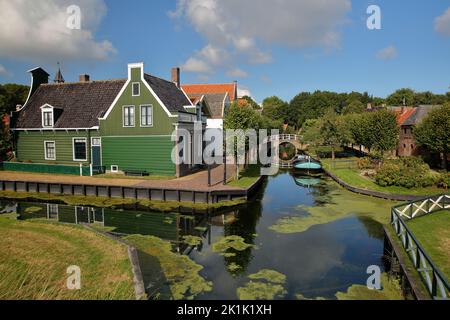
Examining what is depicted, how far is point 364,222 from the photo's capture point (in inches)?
752

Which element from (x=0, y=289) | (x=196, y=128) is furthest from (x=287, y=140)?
(x=0, y=289)

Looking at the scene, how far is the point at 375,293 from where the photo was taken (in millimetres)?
10984

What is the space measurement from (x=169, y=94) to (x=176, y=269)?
22191 millimetres

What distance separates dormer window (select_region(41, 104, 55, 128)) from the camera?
32.7 meters

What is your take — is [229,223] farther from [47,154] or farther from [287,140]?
[287,140]

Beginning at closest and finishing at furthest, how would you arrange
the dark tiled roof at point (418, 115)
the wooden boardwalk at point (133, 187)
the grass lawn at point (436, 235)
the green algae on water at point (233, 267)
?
the grass lawn at point (436, 235), the green algae on water at point (233, 267), the wooden boardwalk at point (133, 187), the dark tiled roof at point (418, 115)

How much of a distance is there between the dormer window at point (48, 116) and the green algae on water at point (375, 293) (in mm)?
31125

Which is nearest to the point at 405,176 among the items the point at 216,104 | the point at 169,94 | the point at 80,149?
the point at 169,94

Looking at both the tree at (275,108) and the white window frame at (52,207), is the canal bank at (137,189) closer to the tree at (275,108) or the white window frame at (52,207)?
the white window frame at (52,207)

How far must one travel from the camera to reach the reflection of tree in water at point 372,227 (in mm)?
→ 17016

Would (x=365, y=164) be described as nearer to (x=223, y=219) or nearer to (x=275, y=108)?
(x=223, y=219)

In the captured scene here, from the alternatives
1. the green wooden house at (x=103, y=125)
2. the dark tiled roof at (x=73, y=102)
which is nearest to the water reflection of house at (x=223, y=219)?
the green wooden house at (x=103, y=125)

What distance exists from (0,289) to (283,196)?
66.9 feet

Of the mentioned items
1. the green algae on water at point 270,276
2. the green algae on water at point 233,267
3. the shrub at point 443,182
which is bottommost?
the green algae on water at point 270,276
